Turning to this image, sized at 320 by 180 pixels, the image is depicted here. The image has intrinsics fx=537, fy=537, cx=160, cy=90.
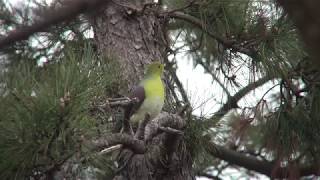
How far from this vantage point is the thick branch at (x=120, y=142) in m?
1.48

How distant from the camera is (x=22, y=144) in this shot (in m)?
1.35

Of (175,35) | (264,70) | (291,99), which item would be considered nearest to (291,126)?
(291,99)

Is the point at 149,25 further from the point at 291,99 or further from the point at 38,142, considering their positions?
the point at 38,142

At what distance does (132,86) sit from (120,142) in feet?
2.00

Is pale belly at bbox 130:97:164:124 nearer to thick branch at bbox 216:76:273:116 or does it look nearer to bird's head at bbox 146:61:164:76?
bird's head at bbox 146:61:164:76

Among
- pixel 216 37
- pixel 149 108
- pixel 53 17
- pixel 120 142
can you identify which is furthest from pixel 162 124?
pixel 53 17

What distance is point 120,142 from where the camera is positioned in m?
1.57

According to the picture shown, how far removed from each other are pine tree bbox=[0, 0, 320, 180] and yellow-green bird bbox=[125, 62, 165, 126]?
0.18 ft

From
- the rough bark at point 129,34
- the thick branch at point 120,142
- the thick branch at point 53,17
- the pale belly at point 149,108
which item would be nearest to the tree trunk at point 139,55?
the rough bark at point 129,34

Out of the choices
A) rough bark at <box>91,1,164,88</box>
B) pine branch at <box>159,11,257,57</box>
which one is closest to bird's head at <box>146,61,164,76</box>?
rough bark at <box>91,1,164,88</box>

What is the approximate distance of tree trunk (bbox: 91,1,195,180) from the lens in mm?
2064

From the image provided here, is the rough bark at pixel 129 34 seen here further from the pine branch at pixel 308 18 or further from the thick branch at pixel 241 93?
the pine branch at pixel 308 18

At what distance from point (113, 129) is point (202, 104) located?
514mm

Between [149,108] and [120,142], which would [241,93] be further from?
[120,142]
